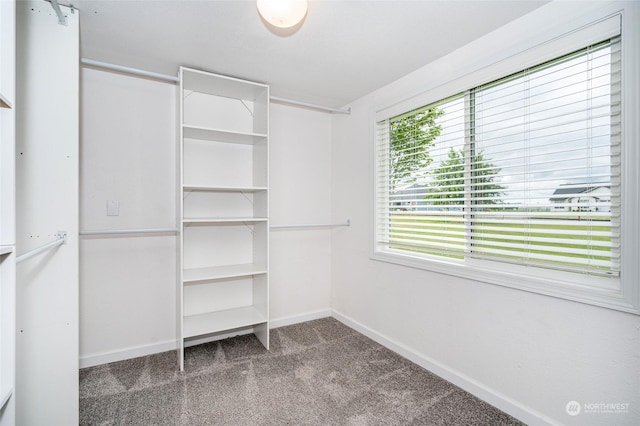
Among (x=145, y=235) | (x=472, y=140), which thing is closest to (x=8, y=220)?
(x=145, y=235)

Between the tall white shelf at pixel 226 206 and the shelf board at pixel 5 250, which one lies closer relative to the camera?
the shelf board at pixel 5 250

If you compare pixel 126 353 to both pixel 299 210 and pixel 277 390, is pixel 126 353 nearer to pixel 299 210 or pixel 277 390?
pixel 277 390

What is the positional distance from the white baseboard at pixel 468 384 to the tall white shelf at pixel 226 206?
1.05 meters

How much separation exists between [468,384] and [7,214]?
2.49m

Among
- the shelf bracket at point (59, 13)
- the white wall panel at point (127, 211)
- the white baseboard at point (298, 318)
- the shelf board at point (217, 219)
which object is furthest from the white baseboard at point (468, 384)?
the shelf bracket at point (59, 13)

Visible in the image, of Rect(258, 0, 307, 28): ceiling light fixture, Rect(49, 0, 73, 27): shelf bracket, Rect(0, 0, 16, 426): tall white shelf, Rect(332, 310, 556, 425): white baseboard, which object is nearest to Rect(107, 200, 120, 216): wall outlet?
Rect(49, 0, 73, 27): shelf bracket

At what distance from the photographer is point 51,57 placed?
157cm

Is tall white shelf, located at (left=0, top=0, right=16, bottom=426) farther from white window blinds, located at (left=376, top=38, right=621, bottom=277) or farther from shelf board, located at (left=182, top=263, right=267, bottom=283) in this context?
white window blinds, located at (left=376, top=38, right=621, bottom=277)

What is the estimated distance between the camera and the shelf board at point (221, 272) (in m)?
2.40

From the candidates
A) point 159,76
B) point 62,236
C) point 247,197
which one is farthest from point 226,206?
point 62,236

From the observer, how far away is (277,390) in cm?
206

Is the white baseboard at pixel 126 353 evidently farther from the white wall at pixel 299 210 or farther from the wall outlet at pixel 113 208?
the wall outlet at pixel 113 208

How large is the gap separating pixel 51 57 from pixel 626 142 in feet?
9.07

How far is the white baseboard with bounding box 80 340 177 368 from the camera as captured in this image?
2.34m
